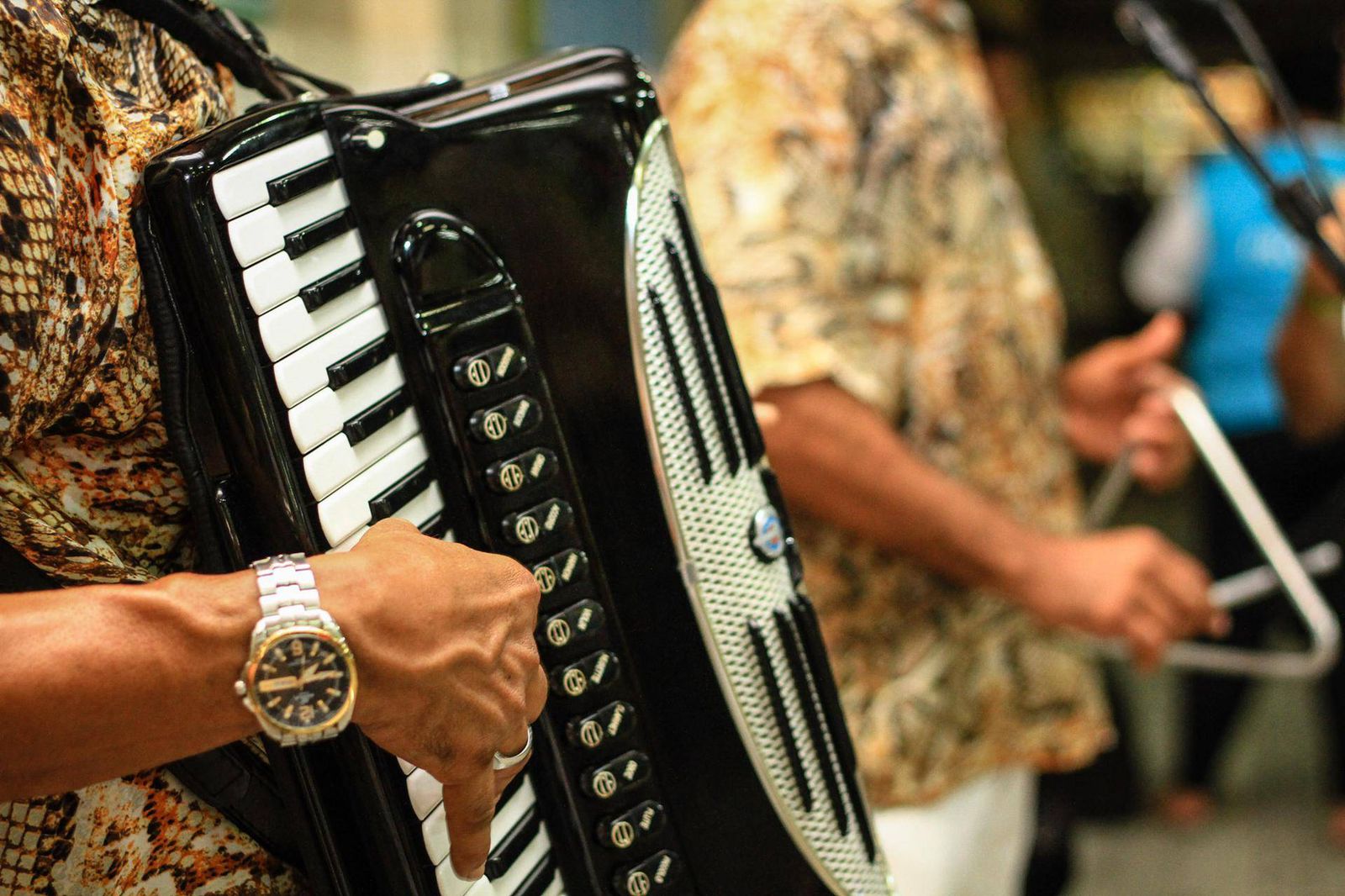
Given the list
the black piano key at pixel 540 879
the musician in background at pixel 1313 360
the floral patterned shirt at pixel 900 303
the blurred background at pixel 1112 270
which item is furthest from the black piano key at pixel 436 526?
the musician in background at pixel 1313 360

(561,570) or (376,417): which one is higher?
(376,417)

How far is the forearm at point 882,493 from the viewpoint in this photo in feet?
3.99

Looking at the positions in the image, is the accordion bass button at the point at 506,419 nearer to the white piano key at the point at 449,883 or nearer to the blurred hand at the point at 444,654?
the blurred hand at the point at 444,654

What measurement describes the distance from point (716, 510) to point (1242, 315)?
8.02 ft

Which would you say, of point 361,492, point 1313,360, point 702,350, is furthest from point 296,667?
point 1313,360

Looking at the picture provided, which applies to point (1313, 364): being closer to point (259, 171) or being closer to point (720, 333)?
point (720, 333)

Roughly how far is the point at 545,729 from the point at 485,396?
20 centimetres

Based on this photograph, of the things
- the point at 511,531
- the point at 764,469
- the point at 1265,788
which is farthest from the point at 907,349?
the point at 1265,788

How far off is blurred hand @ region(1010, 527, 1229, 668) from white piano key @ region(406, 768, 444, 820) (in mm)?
818

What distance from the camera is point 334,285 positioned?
2.10 ft

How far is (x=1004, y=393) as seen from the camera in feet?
4.52

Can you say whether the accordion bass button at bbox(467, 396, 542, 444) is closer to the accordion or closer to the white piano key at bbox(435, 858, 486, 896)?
the accordion

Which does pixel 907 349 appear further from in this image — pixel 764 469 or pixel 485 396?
pixel 485 396

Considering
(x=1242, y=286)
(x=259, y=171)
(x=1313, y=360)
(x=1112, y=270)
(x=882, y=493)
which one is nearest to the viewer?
(x=259, y=171)
